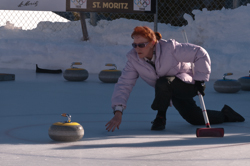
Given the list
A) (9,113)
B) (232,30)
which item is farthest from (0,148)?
(232,30)

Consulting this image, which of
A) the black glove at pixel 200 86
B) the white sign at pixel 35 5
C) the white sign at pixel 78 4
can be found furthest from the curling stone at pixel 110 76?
the black glove at pixel 200 86

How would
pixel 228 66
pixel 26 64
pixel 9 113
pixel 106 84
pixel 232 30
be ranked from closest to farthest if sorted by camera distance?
pixel 9 113 → pixel 106 84 → pixel 228 66 → pixel 232 30 → pixel 26 64

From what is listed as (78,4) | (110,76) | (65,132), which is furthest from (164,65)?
(78,4)

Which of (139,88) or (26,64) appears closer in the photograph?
(139,88)

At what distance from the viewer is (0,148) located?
4.05m

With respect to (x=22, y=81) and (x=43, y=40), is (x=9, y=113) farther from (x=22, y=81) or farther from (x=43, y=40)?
(x=43, y=40)

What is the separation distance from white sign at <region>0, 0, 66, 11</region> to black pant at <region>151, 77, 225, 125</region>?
313 inches

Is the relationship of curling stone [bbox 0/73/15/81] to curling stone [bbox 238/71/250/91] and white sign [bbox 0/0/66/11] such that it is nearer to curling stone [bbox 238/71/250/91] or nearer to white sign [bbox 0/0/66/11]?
white sign [bbox 0/0/66/11]

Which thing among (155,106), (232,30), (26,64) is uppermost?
(155,106)

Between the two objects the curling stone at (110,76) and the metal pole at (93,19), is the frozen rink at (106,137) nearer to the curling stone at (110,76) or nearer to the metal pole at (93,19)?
the curling stone at (110,76)

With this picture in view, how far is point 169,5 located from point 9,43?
4609 millimetres

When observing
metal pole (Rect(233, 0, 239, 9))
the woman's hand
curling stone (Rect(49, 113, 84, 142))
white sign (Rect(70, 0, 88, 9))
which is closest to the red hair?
the woman's hand

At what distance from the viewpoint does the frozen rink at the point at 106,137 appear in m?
3.68

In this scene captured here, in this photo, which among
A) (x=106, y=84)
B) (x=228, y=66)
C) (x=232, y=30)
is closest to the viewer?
(x=106, y=84)
